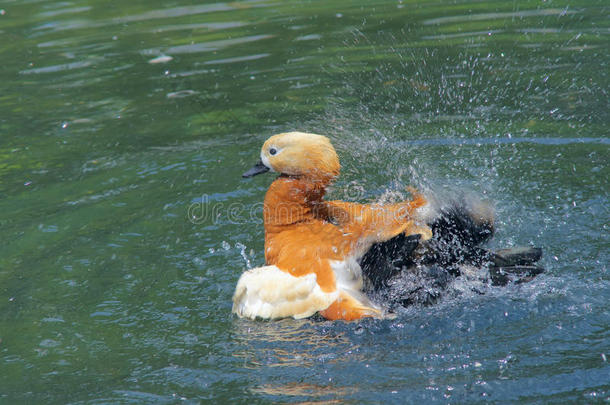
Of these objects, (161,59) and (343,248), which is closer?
(343,248)

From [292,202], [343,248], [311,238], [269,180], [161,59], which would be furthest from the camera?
[161,59]

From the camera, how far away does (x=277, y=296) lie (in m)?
4.22

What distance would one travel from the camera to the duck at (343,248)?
4156 millimetres

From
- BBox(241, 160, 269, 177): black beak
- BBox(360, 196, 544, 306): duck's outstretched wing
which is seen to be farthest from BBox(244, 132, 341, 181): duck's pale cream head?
BBox(360, 196, 544, 306): duck's outstretched wing

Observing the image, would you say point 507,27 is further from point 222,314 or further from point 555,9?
point 222,314

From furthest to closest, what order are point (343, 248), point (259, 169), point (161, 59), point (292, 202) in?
point (161, 59) → point (259, 169) → point (292, 202) → point (343, 248)

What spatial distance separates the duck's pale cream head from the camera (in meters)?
4.39

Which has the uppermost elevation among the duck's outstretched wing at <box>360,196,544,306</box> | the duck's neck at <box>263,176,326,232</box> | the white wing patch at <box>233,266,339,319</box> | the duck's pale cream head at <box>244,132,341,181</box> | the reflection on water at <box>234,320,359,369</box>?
the duck's pale cream head at <box>244,132,341,181</box>

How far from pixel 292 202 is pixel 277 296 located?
2.11 feet

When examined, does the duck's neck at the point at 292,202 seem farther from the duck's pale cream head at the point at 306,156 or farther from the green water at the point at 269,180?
the green water at the point at 269,180

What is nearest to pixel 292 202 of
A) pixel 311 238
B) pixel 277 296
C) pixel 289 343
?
pixel 311 238

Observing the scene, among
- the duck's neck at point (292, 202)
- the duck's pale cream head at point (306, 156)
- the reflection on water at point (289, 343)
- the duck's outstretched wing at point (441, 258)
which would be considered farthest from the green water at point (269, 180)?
the duck's pale cream head at point (306, 156)

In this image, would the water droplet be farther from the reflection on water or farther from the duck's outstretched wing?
the duck's outstretched wing

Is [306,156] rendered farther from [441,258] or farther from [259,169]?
[441,258]
